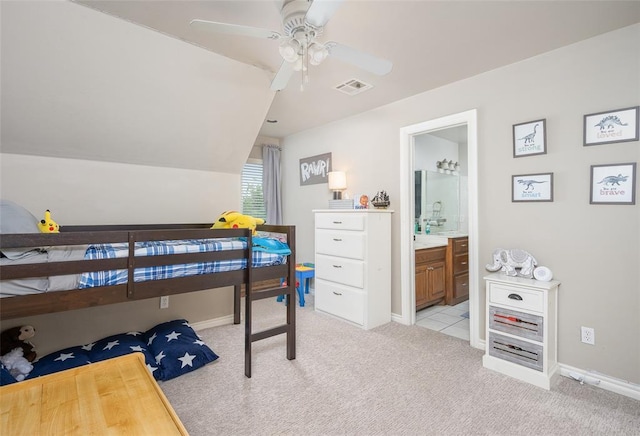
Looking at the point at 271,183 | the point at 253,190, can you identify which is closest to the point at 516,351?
the point at 271,183

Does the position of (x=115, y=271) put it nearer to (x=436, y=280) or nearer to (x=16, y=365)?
(x=16, y=365)

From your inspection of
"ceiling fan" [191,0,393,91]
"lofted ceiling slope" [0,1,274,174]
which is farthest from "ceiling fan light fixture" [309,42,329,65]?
"lofted ceiling slope" [0,1,274,174]

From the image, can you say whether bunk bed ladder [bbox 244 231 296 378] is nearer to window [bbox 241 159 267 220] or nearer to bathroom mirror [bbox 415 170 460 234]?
window [bbox 241 159 267 220]

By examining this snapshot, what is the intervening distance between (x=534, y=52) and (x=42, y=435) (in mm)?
3483

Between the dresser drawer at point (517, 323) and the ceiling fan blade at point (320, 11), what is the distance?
2267mm

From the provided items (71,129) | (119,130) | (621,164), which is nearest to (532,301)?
(621,164)

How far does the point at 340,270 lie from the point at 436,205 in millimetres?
2169

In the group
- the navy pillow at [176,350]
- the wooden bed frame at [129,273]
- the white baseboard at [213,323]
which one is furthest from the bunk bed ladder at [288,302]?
the white baseboard at [213,323]

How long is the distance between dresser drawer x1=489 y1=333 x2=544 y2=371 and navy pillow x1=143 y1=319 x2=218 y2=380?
2.16 metres

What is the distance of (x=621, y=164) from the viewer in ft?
6.61

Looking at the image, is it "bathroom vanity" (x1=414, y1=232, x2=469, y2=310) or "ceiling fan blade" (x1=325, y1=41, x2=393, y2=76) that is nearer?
"ceiling fan blade" (x1=325, y1=41, x2=393, y2=76)

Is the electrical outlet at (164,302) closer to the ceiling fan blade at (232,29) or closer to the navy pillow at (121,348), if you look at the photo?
the navy pillow at (121,348)

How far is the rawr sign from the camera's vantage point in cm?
416

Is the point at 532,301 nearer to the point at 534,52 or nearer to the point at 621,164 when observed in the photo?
the point at 621,164
